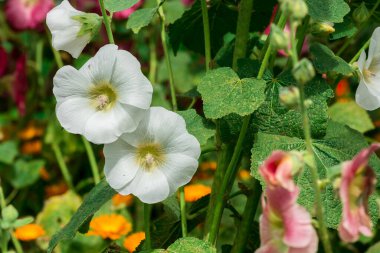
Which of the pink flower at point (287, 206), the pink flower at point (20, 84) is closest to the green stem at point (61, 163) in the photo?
the pink flower at point (20, 84)

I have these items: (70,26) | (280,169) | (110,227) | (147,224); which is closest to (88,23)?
(70,26)

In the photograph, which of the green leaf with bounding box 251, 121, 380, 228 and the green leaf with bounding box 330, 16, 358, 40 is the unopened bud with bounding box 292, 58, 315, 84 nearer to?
the green leaf with bounding box 251, 121, 380, 228

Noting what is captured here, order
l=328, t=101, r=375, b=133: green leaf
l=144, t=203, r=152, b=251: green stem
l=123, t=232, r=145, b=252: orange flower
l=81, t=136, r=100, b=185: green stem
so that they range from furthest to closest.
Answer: l=81, t=136, r=100, b=185: green stem, l=328, t=101, r=375, b=133: green leaf, l=123, t=232, r=145, b=252: orange flower, l=144, t=203, r=152, b=251: green stem

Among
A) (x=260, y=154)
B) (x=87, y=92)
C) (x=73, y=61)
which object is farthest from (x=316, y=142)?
(x=73, y=61)

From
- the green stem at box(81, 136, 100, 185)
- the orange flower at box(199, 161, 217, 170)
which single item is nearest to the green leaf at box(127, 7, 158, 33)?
the green stem at box(81, 136, 100, 185)

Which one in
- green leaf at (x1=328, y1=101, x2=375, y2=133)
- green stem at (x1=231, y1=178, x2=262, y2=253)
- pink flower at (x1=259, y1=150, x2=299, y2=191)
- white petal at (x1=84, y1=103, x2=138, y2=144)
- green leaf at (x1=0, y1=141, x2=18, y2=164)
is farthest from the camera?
green leaf at (x1=0, y1=141, x2=18, y2=164)

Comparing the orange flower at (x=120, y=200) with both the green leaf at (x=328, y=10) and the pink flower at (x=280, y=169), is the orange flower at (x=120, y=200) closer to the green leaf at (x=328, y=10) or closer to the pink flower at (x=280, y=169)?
the green leaf at (x=328, y=10)

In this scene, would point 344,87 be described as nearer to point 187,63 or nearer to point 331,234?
point 187,63
